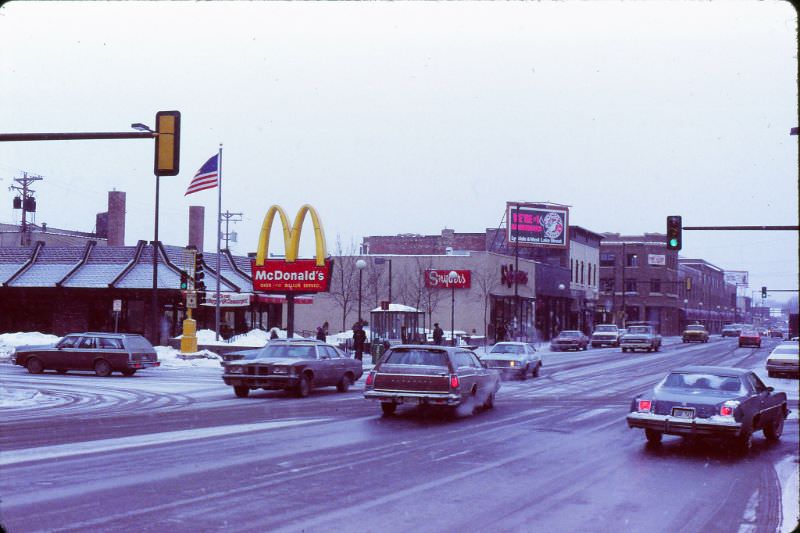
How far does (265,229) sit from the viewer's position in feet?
144

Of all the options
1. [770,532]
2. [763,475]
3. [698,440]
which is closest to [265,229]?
[698,440]

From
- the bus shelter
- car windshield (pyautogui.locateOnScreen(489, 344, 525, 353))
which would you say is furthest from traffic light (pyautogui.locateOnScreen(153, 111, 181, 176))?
the bus shelter

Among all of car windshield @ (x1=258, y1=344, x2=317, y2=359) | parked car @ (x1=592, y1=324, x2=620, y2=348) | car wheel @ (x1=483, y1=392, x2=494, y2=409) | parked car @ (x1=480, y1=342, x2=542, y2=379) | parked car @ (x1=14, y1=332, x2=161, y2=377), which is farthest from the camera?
parked car @ (x1=592, y1=324, x2=620, y2=348)

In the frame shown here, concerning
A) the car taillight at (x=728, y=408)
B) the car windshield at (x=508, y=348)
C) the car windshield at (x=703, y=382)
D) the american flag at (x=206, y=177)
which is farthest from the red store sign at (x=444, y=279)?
the car taillight at (x=728, y=408)

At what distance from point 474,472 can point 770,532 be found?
4237 mm

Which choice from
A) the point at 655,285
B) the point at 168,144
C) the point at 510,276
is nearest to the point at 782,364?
the point at 168,144

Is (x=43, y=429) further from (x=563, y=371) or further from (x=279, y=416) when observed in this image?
(x=563, y=371)

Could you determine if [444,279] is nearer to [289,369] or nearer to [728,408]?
[289,369]

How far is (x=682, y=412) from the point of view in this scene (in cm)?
1443

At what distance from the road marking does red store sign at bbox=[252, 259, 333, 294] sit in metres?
25.5

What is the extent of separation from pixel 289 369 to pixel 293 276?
66.3 ft

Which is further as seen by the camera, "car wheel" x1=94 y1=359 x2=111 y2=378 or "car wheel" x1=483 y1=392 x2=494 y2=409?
"car wheel" x1=94 y1=359 x2=111 y2=378

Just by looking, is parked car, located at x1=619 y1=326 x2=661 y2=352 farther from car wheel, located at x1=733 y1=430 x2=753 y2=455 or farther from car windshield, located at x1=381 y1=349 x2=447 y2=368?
car wheel, located at x1=733 y1=430 x2=753 y2=455

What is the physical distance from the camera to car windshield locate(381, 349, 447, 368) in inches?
772
